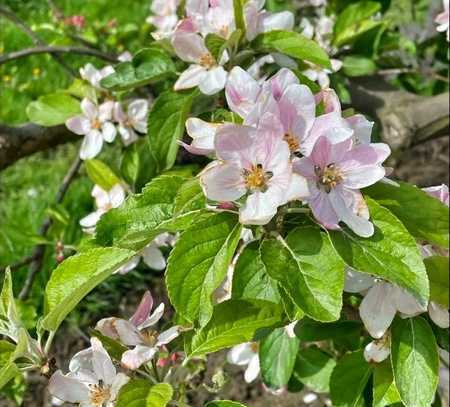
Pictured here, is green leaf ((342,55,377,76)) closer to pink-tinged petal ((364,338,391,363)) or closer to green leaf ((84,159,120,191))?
green leaf ((84,159,120,191))

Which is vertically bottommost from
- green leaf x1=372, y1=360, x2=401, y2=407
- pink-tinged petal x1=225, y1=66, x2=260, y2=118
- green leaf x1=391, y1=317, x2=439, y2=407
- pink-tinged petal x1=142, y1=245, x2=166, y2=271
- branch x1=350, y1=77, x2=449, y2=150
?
branch x1=350, y1=77, x2=449, y2=150

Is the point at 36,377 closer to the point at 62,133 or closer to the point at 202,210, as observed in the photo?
the point at 62,133

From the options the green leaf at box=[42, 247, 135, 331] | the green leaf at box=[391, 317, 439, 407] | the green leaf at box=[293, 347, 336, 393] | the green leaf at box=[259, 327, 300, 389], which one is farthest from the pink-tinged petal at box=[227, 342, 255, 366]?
the green leaf at box=[42, 247, 135, 331]

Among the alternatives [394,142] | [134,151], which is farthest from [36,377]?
[394,142]

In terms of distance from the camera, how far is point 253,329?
0.99 m

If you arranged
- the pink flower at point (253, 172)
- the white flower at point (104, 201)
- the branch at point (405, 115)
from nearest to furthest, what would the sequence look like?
the pink flower at point (253, 172) → the white flower at point (104, 201) → the branch at point (405, 115)

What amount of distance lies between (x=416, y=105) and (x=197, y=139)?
1091 mm

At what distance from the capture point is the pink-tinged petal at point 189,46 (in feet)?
4.09

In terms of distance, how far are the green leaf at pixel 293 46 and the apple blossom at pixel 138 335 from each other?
0.47m

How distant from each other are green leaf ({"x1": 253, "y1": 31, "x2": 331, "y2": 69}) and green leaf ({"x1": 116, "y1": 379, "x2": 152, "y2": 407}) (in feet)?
1.94

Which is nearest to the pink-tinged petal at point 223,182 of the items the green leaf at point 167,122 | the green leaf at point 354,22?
the green leaf at point 167,122

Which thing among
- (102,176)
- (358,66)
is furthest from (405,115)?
(102,176)

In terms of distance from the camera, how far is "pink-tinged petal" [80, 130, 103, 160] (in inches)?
63.9

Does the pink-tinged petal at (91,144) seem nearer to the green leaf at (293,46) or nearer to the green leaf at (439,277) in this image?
the green leaf at (293,46)
